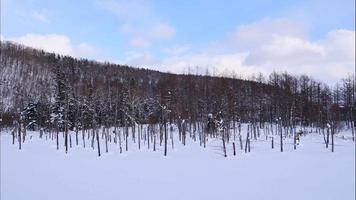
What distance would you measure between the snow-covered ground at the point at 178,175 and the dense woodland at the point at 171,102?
8995 mm

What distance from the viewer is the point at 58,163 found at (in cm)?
3456

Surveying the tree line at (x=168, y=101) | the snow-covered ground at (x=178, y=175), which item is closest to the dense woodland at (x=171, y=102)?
the tree line at (x=168, y=101)

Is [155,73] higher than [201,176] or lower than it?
higher

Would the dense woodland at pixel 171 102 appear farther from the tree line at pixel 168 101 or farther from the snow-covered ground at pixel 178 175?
the snow-covered ground at pixel 178 175

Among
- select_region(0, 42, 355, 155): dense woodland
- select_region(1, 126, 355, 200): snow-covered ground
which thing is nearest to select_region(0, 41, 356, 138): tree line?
select_region(0, 42, 355, 155): dense woodland

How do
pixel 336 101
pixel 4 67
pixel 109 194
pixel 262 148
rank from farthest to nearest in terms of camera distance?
pixel 4 67 < pixel 336 101 < pixel 262 148 < pixel 109 194

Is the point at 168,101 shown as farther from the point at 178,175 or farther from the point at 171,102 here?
the point at 178,175

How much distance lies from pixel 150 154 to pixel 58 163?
1024 centimetres

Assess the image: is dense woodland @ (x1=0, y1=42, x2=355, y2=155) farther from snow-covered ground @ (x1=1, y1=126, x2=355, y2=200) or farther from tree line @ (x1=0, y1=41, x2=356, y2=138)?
snow-covered ground @ (x1=1, y1=126, x2=355, y2=200)

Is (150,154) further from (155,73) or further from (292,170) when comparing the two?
(155,73)

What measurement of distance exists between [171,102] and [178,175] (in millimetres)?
40330

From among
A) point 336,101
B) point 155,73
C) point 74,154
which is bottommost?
point 74,154

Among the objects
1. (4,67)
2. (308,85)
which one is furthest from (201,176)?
(4,67)

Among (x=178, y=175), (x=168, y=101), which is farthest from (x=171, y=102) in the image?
(x=178, y=175)
